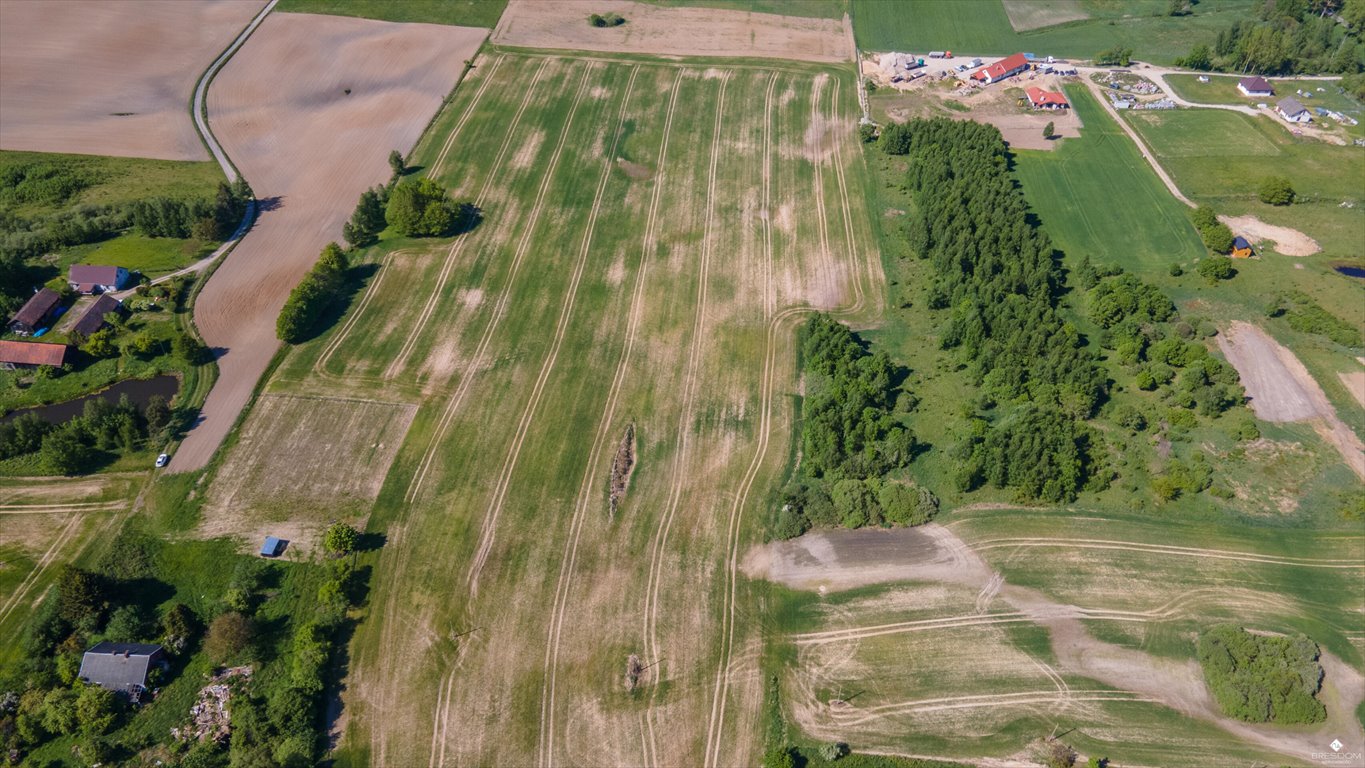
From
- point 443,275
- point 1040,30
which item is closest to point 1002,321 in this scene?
point 443,275

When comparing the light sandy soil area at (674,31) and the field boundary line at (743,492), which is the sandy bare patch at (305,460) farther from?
the light sandy soil area at (674,31)

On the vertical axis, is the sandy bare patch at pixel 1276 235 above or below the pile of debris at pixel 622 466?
above

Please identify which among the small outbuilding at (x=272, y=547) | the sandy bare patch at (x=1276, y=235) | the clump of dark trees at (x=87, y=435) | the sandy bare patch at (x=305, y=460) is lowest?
the small outbuilding at (x=272, y=547)

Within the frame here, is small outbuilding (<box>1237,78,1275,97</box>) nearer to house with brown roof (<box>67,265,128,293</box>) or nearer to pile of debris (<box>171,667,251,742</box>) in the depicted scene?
pile of debris (<box>171,667,251,742</box>)

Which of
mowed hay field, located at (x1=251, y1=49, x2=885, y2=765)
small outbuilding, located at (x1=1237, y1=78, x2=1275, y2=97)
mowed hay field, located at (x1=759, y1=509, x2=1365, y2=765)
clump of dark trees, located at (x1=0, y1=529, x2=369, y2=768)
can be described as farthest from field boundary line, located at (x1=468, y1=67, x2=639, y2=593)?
small outbuilding, located at (x1=1237, y1=78, x2=1275, y2=97)

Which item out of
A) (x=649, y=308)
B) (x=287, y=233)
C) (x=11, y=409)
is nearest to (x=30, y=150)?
(x=287, y=233)

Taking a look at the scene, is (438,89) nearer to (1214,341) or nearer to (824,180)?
(824,180)

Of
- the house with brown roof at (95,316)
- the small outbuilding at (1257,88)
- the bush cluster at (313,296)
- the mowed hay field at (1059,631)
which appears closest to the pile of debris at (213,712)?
Answer: the bush cluster at (313,296)
